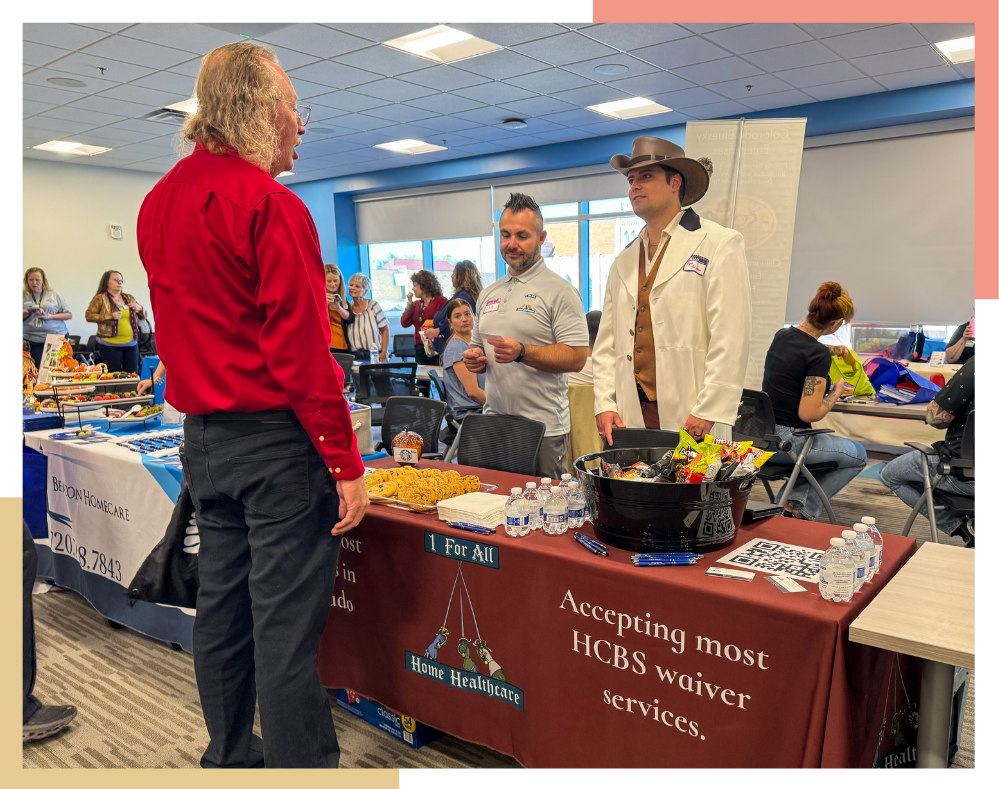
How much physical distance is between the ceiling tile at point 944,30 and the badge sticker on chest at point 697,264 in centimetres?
460

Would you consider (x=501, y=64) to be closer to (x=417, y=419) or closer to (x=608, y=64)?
(x=608, y=64)

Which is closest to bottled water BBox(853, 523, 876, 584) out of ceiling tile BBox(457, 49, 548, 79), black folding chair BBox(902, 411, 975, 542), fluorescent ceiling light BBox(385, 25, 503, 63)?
black folding chair BBox(902, 411, 975, 542)

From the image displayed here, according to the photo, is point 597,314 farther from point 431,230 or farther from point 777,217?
point 431,230

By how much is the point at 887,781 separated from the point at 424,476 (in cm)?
133

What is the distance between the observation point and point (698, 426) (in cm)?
214

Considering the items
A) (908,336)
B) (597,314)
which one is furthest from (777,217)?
(908,336)

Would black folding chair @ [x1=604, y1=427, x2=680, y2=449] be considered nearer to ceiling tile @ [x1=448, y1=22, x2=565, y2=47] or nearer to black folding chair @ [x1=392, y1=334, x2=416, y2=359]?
ceiling tile @ [x1=448, y1=22, x2=565, y2=47]

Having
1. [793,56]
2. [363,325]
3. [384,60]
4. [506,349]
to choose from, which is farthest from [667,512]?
[793,56]

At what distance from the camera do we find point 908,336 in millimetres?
5879

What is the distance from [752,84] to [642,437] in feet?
18.9

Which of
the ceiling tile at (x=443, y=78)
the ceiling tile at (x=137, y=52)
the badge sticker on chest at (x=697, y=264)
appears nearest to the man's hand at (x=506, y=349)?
the badge sticker on chest at (x=697, y=264)

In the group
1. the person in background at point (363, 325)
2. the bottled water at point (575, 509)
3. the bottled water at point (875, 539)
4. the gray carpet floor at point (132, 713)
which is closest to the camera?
the bottled water at point (875, 539)

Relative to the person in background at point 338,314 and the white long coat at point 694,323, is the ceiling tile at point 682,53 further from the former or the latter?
the white long coat at point 694,323

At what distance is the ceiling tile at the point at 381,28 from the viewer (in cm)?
523
